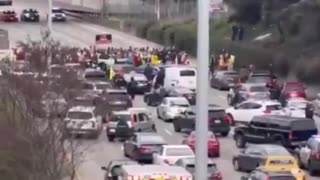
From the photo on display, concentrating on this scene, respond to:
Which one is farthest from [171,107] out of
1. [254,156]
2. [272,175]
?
[272,175]

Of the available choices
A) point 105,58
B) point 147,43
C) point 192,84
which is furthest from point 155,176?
point 147,43

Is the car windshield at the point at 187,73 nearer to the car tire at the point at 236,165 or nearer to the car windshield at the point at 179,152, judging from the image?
the car tire at the point at 236,165

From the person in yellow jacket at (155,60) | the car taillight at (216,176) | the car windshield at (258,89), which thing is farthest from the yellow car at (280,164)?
the person in yellow jacket at (155,60)

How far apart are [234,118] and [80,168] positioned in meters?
13.1

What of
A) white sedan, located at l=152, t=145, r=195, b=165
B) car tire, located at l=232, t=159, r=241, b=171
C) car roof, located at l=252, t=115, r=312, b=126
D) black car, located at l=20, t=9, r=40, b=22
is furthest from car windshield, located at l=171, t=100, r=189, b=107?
black car, located at l=20, t=9, r=40, b=22

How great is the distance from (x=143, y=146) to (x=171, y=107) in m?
11.8

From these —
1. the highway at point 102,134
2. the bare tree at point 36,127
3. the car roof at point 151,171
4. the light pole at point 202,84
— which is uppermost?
the light pole at point 202,84

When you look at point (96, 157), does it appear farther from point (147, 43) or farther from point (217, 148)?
point (147, 43)

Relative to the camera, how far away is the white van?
59500 mm

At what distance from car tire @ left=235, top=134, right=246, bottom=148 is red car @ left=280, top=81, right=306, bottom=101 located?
1243cm

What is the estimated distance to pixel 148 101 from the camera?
2196 inches

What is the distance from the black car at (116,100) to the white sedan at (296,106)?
7.28 m

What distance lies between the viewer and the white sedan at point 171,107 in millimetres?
48188

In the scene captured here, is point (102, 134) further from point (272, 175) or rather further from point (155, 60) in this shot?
point (155, 60)
